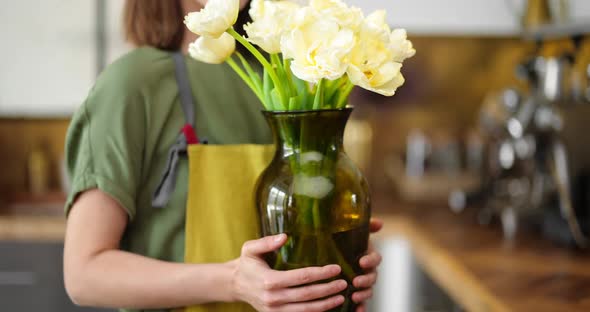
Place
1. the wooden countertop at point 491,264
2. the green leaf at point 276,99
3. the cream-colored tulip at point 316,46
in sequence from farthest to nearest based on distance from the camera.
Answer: the wooden countertop at point 491,264 < the green leaf at point 276,99 < the cream-colored tulip at point 316,46

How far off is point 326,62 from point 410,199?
6.08ft

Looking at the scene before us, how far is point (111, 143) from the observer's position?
930 mm

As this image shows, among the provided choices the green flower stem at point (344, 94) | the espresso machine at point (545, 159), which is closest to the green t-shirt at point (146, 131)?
the green flower stem at point (344, 94)

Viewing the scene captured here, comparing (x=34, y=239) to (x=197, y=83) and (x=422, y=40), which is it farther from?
(x=422, y=40)

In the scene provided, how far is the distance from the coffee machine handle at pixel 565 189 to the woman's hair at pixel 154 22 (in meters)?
1.08

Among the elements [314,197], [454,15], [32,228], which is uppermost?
[454,15]

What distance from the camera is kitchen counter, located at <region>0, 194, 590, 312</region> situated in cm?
136

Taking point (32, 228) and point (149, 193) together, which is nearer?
point (149, 193)

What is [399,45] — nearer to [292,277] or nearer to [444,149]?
[292,277]

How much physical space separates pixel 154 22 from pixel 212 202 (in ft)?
0.93

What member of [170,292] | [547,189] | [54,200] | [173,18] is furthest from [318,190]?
[54,200]

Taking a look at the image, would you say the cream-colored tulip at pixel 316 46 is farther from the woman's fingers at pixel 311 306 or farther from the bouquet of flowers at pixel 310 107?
the woman's fingers at pixel 311 306

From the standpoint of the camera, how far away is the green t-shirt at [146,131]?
927 mm

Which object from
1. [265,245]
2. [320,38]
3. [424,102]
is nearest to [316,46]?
[320,38]
